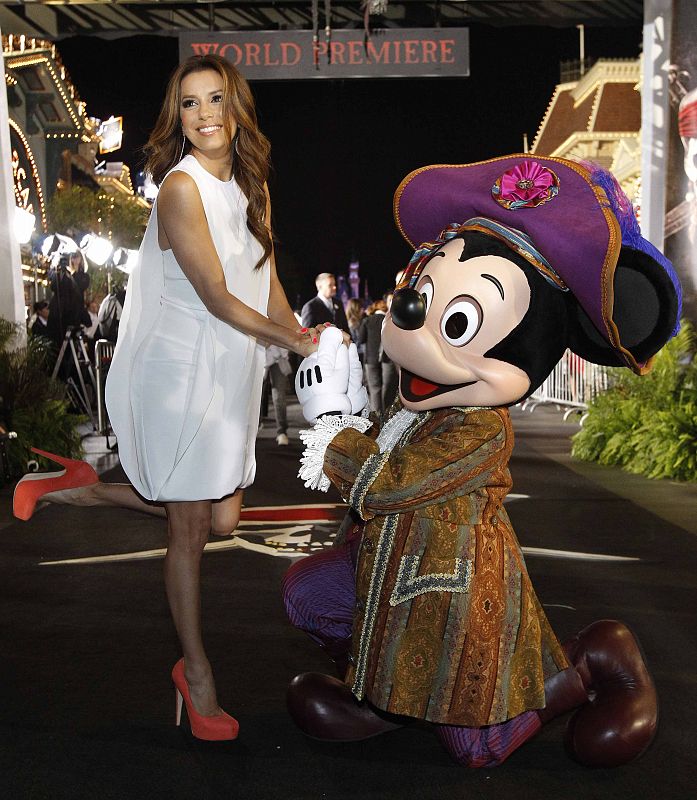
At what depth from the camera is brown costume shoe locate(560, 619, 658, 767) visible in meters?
2.71

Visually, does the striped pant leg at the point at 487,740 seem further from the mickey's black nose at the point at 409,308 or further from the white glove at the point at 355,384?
the mickey's black nose at the point at 409,308

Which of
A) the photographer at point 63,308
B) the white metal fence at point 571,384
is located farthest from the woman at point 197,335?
the white metal fence at point 571,384

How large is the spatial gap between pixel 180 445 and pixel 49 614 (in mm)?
1823

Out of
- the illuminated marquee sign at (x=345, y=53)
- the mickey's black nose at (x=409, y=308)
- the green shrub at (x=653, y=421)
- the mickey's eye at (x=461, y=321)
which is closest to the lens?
the mickey's black nose at (x=409, y=308)

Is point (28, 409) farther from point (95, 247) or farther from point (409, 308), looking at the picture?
point (95, 247)

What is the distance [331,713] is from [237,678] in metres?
0.62

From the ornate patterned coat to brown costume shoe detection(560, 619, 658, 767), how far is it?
19 cm

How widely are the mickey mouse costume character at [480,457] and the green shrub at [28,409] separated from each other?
5682 mm

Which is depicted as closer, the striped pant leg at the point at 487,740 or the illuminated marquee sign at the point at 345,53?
the striped pant leg at the point at 487,740

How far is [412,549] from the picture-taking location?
2670 mm

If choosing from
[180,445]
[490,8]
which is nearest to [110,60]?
[490,8]

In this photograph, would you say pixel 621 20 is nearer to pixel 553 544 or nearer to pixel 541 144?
pixel 553 544

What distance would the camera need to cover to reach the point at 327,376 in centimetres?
267

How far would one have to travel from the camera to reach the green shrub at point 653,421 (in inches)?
316
